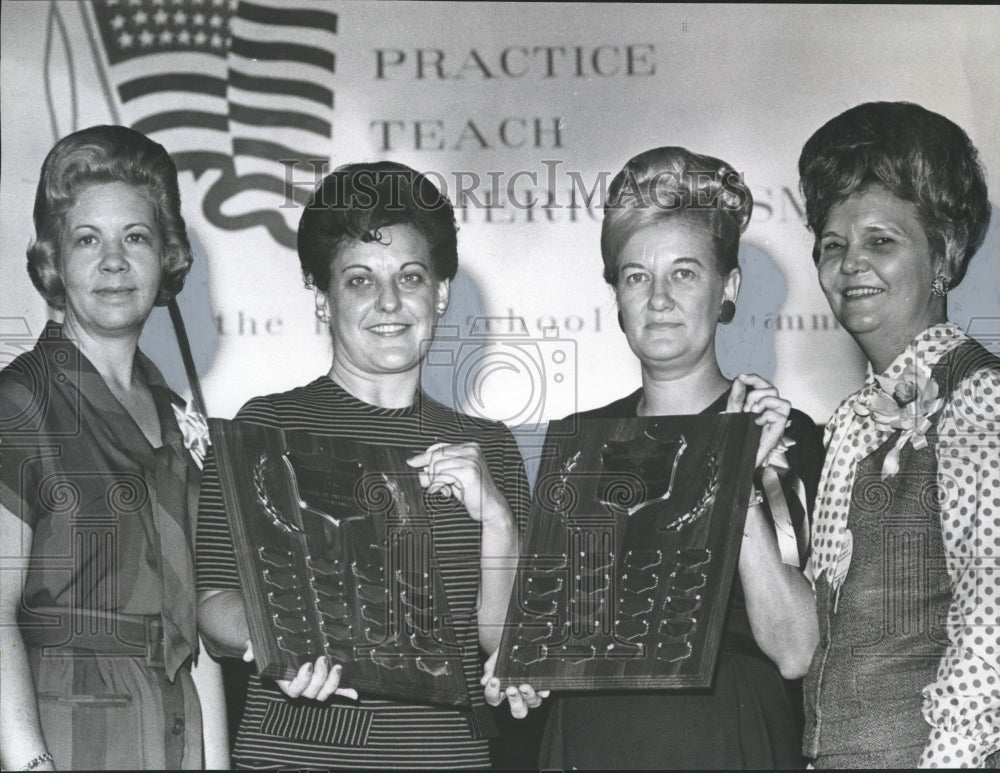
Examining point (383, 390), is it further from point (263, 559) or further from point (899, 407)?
point (899, 407)

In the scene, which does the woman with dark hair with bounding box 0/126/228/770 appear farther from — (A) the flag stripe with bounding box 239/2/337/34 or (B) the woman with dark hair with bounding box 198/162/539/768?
(A) the flag stripe with bounding box 239/2/337/34

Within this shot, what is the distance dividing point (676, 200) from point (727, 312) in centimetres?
30


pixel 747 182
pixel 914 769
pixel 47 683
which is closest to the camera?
pixel 914 769

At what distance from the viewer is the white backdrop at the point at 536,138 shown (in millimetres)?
3148

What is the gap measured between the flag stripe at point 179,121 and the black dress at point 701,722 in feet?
5.41

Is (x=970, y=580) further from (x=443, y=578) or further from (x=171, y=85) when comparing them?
(x=171, y=85)

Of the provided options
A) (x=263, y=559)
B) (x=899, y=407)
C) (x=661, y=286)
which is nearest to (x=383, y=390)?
(x=263, y=559)

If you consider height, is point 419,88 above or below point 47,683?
above

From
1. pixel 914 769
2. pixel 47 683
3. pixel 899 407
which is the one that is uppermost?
pixel 899 407

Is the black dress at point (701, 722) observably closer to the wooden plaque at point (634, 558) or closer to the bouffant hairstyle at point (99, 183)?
the wooden plaque at point (634, 558)

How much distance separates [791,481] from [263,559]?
1248 mm

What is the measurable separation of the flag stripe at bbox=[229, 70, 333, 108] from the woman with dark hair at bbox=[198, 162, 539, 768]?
0.67 ft

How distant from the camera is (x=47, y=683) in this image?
2.97 metres

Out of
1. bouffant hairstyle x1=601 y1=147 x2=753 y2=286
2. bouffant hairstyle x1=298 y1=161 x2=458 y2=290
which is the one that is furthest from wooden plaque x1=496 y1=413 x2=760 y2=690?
bouffant hairstyle x1=298 y1=161 x2=458 y2=290
